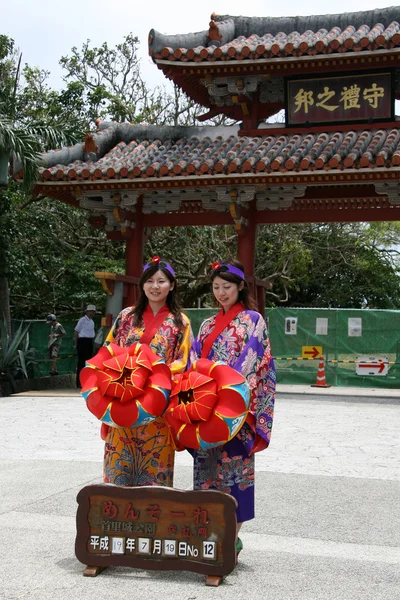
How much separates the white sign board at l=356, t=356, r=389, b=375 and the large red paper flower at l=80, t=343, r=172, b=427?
43.3ft

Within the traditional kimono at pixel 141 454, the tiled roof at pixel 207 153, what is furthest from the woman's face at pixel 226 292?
the tiled roof at pixel 207 153

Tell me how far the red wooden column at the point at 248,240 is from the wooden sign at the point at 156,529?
1002 cm

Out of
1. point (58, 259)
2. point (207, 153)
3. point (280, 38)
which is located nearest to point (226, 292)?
point (207, 153)

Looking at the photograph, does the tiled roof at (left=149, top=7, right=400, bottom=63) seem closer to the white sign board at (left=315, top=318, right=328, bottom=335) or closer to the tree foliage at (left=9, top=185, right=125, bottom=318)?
the tree foliage at (left=9, top=185, right=125, bottom=318)

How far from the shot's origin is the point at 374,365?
55.6 ft

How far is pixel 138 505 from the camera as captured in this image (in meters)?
4.20

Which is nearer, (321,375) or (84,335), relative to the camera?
(84,335)

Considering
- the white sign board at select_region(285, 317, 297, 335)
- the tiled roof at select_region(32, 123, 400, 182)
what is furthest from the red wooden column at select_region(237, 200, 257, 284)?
the white sign board at select_region(285, 317, 297, 335)

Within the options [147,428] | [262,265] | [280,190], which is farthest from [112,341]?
[262,265]

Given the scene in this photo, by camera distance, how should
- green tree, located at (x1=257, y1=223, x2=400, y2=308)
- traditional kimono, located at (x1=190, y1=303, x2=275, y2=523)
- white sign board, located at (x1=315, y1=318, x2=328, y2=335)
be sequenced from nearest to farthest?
traditional kimono, located at (x1=190, y1=303, x2=275, y2=523)
white sign board, located at (x1=315, y1=318, x2=328, y2=335)
green tree, located at (x1=257, y1=223, x2=400, y2=308)

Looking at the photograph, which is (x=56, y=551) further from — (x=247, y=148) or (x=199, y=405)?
(x=247, y=148)

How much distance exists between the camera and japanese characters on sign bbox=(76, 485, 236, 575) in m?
4.08

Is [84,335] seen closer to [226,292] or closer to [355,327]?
[355,327]

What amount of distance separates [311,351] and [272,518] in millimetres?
12068
